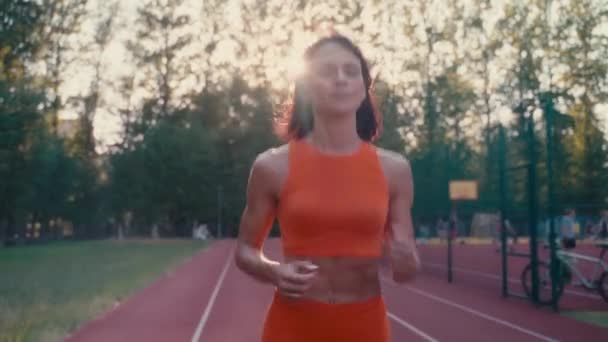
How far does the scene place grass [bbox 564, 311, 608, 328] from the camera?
13.7m

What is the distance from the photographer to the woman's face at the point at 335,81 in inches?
83.2

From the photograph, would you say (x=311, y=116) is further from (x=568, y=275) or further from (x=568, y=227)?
(x=568, y=227)

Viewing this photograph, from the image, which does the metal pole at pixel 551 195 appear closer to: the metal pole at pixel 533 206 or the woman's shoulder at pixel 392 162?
the metal pole at pixel 533 206

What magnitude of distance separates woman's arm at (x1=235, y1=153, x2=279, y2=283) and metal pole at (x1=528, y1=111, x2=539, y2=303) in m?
13.4

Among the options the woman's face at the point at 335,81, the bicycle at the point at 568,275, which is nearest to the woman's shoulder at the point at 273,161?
the woman's face at the point at 335,81

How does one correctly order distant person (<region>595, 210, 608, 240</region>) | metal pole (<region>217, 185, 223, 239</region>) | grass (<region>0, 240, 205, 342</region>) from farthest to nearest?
1. metal pole (<region>217, 185, 223, 239</region>)
2. distant person (<region>595, 210, 608, 240</region>)
3. grass (<region>0, 240, 205, 342</region>)

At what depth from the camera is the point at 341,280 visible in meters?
2.10

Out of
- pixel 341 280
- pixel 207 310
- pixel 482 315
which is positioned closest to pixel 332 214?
pixel 341 280

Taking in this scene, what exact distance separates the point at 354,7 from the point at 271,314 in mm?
31631

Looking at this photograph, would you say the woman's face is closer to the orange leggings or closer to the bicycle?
the orange leggings

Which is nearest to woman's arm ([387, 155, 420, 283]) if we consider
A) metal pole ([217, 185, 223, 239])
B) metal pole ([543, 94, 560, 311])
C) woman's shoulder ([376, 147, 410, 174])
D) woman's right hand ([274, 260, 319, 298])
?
woman's shoulder ([376, 147, 410, 174])

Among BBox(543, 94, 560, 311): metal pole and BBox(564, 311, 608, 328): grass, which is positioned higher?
BBox(543, 94, 560, 311): metal pole

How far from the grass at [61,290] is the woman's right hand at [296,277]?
391 inches

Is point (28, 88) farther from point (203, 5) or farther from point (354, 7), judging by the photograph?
point (203, 5)
